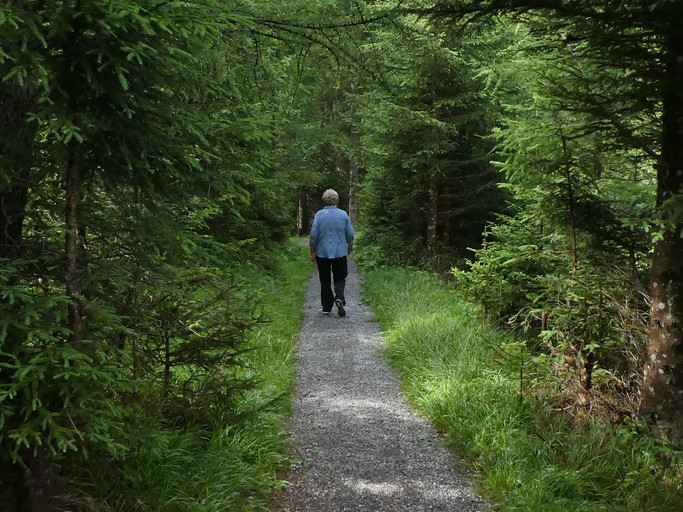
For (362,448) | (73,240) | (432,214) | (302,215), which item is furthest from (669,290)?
(302,215)

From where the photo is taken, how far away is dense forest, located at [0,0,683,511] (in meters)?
2.07

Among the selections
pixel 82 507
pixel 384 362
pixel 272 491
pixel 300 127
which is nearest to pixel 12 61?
pixel 82 507

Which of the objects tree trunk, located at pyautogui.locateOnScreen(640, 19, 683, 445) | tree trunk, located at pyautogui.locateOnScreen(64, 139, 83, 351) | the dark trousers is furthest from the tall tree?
the dark trousers

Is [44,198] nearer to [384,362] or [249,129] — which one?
[249,129]

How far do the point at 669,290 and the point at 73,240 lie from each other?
13.5 ft

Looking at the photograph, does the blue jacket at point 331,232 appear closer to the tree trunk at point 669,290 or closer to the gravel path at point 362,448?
the gravel path at point 362,448

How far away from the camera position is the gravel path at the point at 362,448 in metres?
3.41

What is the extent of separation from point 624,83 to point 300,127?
45.8ft

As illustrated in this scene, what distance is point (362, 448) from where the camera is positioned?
4.13m

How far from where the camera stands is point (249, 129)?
2826mm

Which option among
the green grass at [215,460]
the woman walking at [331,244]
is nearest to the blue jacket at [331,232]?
the woman walking at [331,244]

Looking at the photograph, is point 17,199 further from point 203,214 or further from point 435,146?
point 435,146

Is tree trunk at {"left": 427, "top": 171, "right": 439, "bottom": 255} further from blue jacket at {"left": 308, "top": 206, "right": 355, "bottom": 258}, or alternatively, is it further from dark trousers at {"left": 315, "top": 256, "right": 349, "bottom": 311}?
dark trousers at {"left": 315, "top": 256, "right": 349, "bottom": 311}

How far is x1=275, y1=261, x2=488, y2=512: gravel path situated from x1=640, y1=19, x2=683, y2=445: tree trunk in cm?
168
